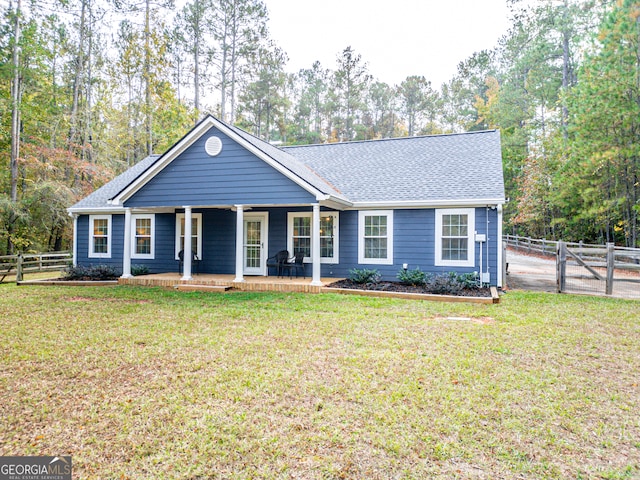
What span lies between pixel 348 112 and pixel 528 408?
102ft

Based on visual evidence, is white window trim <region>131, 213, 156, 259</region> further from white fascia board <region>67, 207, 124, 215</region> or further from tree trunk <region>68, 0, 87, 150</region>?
tree trunk <region>68, 0, 87, 150</region>

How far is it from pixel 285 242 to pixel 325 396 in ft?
28.6

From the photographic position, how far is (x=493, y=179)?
10.7 metres

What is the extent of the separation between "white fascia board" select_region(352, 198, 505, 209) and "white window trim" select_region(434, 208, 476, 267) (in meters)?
0.20

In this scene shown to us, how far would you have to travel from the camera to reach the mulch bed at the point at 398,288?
9.16 m

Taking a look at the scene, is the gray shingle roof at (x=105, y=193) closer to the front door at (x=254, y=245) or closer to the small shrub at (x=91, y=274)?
the small shrub at (x=91, y=274)

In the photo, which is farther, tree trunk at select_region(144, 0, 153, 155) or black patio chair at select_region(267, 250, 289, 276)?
tree trunk at select_region(144, 0, 153, 155)

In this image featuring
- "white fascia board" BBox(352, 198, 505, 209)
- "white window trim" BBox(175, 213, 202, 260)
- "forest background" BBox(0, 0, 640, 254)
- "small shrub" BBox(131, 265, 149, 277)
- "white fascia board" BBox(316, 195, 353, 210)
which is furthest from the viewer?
"forest background" BBox(0, 0, 640, 254)

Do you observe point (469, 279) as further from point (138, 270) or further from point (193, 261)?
point (138, 270)

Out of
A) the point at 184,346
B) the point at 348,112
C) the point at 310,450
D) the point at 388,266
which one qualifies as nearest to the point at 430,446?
the point at 310,450

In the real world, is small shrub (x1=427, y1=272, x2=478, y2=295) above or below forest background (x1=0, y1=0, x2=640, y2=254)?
below

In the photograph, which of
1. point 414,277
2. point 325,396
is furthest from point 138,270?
point 325,396

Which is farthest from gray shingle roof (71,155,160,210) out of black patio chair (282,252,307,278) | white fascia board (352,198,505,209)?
white fascia board (352,198,505,209)

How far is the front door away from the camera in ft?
40.6
